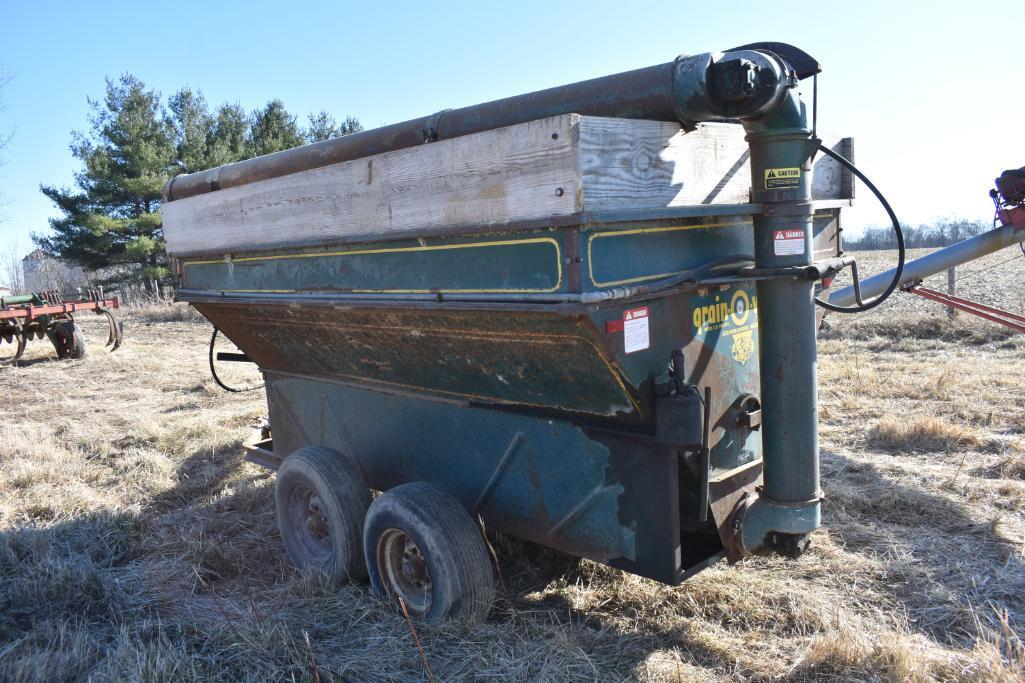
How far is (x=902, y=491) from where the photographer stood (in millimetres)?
4633

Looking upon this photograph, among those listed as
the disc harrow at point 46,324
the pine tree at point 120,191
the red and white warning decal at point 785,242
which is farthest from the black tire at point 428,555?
the pine tree at point 120,191

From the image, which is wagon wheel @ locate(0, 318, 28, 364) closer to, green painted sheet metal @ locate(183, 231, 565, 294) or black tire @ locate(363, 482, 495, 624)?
green painted sheet metal @ locate(183, 231, 565, 294)

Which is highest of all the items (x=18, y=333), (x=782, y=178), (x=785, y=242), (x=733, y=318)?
(x=782, y=178)

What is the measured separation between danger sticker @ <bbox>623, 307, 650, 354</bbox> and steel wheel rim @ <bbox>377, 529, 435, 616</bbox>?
144 cm

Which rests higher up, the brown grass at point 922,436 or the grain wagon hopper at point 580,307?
the grain wagon hopper at point 580,307

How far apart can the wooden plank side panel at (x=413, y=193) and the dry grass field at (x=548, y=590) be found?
5.69 feet

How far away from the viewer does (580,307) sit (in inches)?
97.3

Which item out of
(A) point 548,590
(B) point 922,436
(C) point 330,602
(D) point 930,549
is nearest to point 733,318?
(A) point 548,590

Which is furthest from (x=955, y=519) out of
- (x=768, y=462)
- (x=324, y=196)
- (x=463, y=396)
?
(x=324, y=196)

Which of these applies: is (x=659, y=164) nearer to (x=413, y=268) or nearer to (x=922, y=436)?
(x=413, y=268)

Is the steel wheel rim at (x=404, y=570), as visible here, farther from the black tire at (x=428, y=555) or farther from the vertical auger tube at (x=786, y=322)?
the vertical auger tube at (x=786, y=322)

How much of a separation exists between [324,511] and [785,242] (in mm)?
2664

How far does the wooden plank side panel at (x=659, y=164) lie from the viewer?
2.46 metres

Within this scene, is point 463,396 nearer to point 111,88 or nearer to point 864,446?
point 864,446
